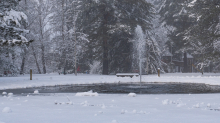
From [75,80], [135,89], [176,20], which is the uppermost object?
[176,20]

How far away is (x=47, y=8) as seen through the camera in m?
39.8

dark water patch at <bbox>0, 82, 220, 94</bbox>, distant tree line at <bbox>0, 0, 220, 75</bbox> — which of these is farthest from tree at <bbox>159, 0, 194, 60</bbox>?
dark water patch at <bbox>0, 82, 220, 94</bbox>

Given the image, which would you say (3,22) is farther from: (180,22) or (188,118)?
(180,22)

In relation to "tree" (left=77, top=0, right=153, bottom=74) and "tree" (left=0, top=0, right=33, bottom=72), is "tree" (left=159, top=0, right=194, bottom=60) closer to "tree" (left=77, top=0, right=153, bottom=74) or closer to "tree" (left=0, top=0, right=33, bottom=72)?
"tree" (left=77, top=0, right=153, bottom=74)

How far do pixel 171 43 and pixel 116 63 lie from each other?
16.9 m

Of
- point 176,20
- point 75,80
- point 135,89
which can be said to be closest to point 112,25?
point 75,80

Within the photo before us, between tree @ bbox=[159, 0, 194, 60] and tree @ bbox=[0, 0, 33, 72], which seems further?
tree @ bbox=[159, 0, 194, 60]

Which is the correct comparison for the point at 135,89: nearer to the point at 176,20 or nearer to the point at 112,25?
the point at 112,25

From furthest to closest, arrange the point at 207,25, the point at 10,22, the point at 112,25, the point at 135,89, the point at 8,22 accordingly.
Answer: the point at 112,25 < the point at 207,25 < the point at 10,22 < the point at 8,22 < the point at 135,89

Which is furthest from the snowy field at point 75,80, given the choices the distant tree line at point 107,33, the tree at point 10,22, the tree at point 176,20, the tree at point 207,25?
the tree at point 176,20

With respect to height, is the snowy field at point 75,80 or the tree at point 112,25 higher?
the tree at point 112,25

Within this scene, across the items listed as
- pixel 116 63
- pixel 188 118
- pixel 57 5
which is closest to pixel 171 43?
pixel 116 63

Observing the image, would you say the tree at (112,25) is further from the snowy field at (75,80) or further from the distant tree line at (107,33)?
the snowy field at (75,80)

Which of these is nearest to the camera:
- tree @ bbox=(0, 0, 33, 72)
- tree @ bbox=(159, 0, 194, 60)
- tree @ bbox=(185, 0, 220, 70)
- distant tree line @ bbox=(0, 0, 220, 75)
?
tree @ bbox=(0, 0, 33, 72)
